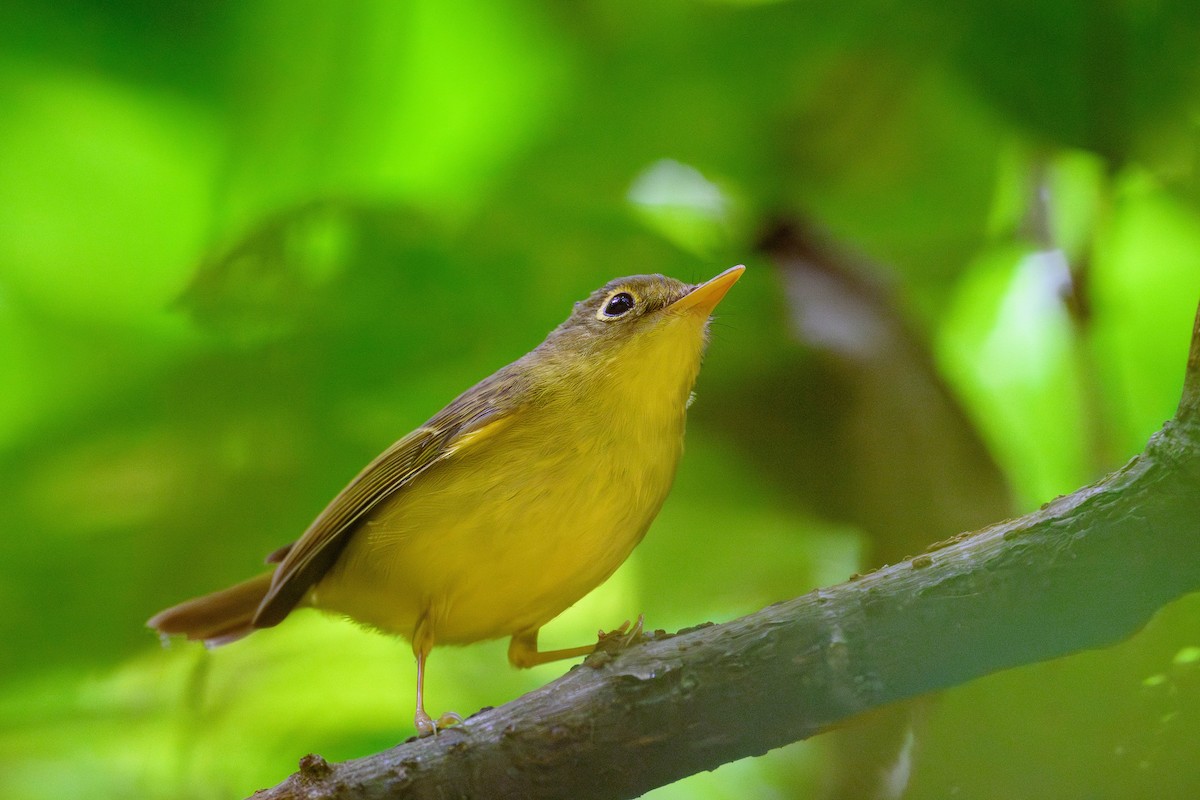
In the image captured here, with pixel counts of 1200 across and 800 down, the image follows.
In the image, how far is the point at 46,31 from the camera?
2.04m

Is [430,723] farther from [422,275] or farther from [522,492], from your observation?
[422,275]

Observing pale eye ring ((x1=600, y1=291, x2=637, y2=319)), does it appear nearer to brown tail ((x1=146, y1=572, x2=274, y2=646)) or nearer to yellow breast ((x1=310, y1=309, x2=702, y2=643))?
yellow breast ((x1=310, y1=309, x2=702, y2=643))

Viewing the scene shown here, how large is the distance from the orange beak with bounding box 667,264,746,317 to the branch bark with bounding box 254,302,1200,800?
1.99 ft

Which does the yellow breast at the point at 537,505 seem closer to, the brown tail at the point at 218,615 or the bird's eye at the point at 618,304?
the bird's eye at the point at 618,304

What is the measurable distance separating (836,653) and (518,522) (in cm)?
56

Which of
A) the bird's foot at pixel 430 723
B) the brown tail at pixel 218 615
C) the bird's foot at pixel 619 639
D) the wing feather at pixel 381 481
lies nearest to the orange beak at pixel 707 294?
the wing feather at pixel 381 481

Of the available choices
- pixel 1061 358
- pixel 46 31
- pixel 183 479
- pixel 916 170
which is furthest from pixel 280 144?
pixel 1061 358

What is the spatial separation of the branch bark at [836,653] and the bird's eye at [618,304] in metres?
0.67

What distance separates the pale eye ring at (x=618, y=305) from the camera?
165cm

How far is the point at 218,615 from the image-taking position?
5.85ft

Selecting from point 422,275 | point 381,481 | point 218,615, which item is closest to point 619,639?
point 381,481

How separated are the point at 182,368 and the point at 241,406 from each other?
0.17 m

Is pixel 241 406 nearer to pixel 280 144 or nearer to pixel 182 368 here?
pixel 182 368

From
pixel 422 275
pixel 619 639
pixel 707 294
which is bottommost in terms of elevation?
pixel 619 639
